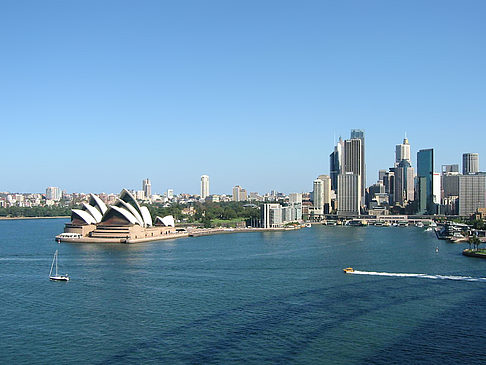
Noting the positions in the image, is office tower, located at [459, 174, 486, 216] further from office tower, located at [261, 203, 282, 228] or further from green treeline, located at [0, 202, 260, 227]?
office tower, located at [261, 203, 282, 228]

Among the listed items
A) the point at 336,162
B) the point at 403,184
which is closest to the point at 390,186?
the point at 403,184

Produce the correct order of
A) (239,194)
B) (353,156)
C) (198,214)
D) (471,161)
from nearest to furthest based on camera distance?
(198,214)
(353,156)
(471,161)
(239,194)

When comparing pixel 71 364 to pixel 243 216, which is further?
pixel 243 216

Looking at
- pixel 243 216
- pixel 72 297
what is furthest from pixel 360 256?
pixel 243 216

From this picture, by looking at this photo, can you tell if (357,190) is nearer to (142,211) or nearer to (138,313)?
(142,211)

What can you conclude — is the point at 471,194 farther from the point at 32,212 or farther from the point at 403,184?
the point at 32,212

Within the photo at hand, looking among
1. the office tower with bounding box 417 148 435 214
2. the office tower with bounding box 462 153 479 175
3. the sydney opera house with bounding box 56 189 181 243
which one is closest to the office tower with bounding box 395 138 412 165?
the office tower with bounding box 462 153 479 175
